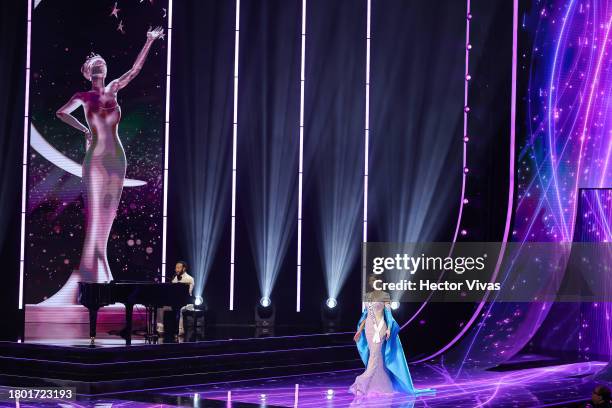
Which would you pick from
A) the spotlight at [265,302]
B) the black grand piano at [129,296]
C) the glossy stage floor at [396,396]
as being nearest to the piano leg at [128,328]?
the black grand piano at [129,296]

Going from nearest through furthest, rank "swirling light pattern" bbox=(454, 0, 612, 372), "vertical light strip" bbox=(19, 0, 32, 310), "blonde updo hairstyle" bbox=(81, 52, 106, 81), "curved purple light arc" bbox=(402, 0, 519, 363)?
1. "swirling light pattern" bbox=(454, 0, 612, 372)
2. "curved purple light arc" bbox=(402, 0, 519, 363)
3. "vertical light strip" bbox=(19, 0, 32, 310)
4. "blonde updo hairstyle" bbox=(81, 52, 106, 81)

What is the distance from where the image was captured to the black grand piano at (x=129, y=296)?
32.3ft

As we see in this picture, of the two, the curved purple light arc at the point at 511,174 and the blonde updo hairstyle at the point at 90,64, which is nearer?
the curved purple light arc at the point at 511,174

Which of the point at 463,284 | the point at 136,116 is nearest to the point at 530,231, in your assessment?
the point at 463,284

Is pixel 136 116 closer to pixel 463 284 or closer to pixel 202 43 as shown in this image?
pixel 202 43

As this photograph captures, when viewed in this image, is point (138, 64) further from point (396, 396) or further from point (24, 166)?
point (396, 396)

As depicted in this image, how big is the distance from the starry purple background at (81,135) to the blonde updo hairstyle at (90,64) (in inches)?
2.8

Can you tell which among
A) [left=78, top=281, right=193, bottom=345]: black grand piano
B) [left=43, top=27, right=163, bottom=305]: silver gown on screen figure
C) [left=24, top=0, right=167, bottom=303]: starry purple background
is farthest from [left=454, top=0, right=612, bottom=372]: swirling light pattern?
[left=43, top=27, right=163, bottom=305]: silver gown on screen figure

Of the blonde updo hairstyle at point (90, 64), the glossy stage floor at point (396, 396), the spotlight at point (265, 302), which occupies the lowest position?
the glossy stage floor at point (396, 396)

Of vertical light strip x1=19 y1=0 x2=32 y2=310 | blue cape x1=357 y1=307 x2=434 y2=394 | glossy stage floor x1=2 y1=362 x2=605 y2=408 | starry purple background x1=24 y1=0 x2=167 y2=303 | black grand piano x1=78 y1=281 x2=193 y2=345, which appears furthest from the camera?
starry purple background x1=24 y1=0 x2=167 y2=303

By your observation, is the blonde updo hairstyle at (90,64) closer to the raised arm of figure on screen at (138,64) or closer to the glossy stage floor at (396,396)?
the raised arm of figure on screen at (138,64)

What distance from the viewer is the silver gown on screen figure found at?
1265 cm

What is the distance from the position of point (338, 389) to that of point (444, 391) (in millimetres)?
1076

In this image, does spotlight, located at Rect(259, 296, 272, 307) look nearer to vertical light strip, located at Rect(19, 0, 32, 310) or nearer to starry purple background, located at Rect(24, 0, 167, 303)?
starry purple background, located at Rect(24, 0, 167, 303)
